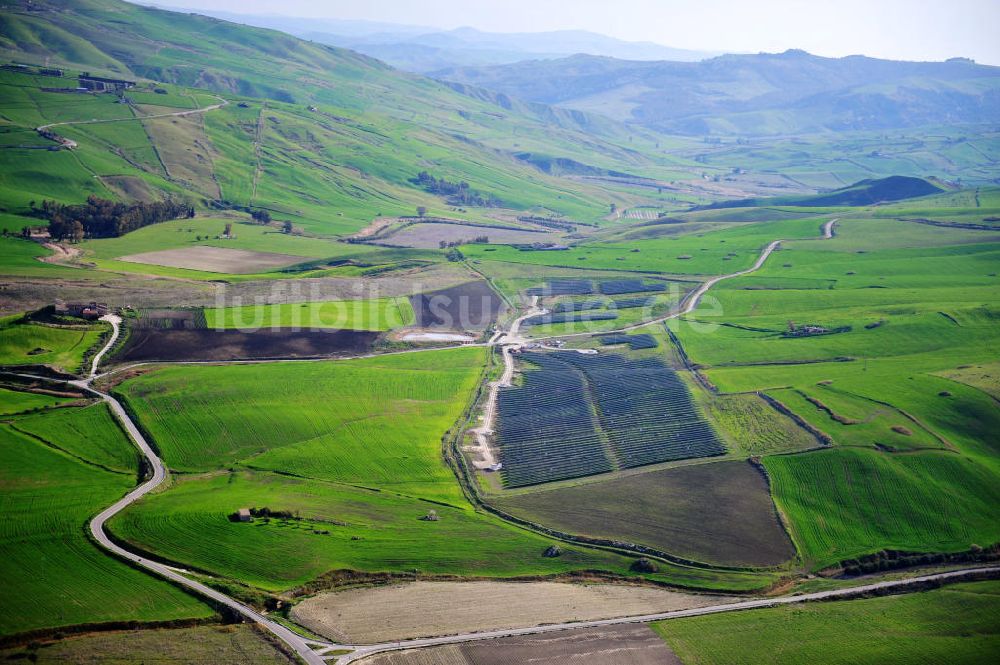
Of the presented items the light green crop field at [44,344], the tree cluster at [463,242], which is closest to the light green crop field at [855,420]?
the light green crop field at [44,344]

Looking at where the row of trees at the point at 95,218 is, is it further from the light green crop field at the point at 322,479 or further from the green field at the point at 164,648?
the green field at the point at 164,648

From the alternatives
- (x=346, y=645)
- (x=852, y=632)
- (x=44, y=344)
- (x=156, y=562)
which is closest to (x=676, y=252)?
(x=44, y=344)

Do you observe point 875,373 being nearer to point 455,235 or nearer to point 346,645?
point 346,645

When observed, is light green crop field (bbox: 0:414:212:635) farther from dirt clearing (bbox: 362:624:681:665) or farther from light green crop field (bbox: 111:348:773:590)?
dirt clearing (bbox: 362:624:681:665)

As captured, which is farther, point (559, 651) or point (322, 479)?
point (322, 479)

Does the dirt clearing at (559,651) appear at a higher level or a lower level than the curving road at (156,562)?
lower

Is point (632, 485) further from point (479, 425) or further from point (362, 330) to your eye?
point (362, 330)

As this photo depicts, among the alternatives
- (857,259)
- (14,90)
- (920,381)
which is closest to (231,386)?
(920,381)
